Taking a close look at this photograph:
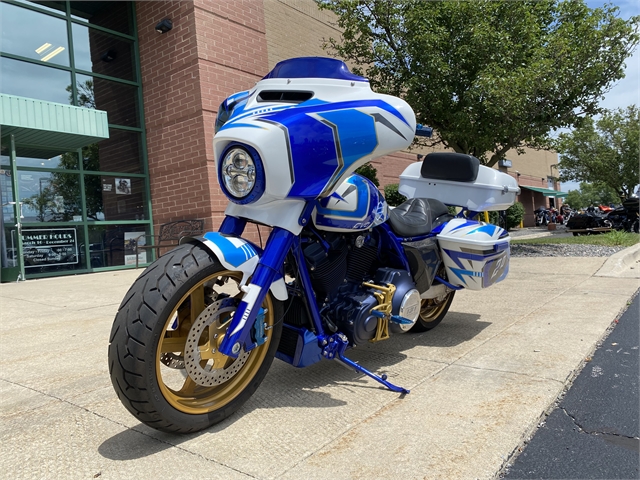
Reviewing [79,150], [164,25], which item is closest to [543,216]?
[164,25]

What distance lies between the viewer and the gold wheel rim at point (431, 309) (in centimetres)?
392

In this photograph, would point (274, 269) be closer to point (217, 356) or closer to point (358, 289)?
point (217, 356)

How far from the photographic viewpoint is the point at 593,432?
2211 mm

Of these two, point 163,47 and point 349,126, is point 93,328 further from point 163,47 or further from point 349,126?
point 163,47

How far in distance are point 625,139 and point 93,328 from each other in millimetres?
37431

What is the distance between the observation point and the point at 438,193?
13.6ft

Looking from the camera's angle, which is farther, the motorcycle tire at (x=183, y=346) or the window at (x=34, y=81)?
the window at (x=34, y=81)

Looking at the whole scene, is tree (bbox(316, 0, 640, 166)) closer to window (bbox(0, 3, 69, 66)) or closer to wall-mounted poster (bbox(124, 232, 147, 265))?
window (bbox(0, 3, 69, 66))

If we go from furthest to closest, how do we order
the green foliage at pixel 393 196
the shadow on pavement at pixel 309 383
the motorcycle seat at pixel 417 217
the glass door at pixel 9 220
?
1. the green foliage at pixel 393 196
2. the glass door at pixel 9 220
3. the motorcycle seat at pixel 417 217
4. the shadow on pavement at pixel 309 383

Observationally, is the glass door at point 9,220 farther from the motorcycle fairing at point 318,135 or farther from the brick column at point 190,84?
the motorcycle fairing at point 318,135

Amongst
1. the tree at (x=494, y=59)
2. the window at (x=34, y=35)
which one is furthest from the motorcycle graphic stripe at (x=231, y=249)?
the window at (x=34, y=35)

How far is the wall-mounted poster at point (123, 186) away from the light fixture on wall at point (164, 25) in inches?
142

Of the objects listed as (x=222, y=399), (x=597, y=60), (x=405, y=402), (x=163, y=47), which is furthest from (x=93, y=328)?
(x=597, y=60)

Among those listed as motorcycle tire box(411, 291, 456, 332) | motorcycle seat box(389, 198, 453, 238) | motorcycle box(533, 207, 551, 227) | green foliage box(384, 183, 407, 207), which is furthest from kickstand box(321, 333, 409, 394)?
motorcycle box(533, 207, 551, 227)
